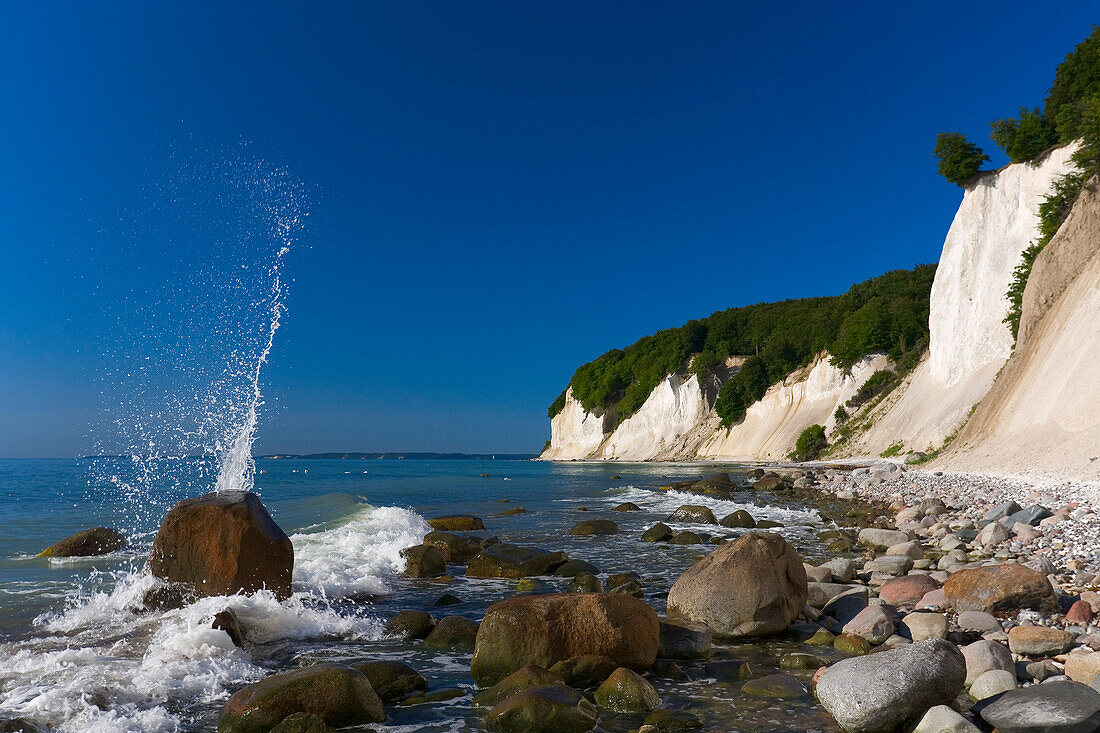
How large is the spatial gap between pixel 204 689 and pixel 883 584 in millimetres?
9132

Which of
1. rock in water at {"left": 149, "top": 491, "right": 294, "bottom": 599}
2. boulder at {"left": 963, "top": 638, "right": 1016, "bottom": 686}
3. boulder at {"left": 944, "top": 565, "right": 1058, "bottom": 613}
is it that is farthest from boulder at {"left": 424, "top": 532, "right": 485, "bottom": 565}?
boulder at {"left": 963, "top": 638, "right": 1016, "bottom": 686}

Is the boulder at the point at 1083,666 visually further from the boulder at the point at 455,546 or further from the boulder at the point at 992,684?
the boulder at the point at 455,546

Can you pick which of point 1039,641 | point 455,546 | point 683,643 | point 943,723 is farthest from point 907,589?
point 455,546

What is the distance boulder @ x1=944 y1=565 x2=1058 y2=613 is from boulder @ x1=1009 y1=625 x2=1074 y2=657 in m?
1.08

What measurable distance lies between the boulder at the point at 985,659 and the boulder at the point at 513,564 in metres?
7.30

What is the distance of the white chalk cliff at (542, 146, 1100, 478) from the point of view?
2084 cm

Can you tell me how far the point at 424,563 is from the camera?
1270 centimetres

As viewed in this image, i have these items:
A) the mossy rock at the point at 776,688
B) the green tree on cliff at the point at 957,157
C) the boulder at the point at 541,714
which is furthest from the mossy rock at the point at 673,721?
the green tree on cliff at the point at 957,157

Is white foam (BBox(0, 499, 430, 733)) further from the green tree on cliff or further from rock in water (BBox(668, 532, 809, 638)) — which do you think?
the green tree on cliff

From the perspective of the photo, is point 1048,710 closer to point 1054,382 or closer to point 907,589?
point 907,589

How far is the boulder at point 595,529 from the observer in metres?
17.8

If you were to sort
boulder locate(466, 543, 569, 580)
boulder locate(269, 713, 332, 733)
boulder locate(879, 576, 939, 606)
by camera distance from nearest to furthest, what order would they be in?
boulder locate(269, 713, 332, 733) < boulder locate(879, 576, 939, 606) < boulder locate(466, 543, 569, 580)

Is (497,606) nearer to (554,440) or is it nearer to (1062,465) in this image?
(1062,465)

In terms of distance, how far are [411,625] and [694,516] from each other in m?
12.9
